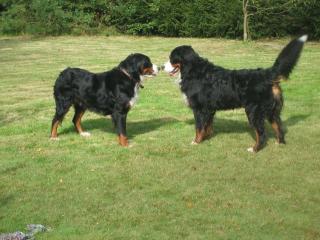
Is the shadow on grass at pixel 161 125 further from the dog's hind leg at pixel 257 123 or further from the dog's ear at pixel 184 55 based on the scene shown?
the dog's ear at pixel 184 55

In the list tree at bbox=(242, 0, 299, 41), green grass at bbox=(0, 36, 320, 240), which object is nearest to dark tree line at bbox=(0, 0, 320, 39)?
tree at bbox=(242, 0, 299, 41)

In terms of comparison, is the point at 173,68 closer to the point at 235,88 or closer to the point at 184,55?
the point at 184,55

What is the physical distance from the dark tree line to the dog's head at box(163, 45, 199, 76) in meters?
15.0

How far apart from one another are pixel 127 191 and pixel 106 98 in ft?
7.94

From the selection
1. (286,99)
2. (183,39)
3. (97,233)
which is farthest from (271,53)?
(97,233)

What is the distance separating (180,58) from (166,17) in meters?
18.1

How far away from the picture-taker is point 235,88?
28.1 ft

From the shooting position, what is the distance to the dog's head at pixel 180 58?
357 inches

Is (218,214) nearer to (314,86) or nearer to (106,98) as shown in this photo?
(106,98)

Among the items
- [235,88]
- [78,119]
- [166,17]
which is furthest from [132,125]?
[166,17]

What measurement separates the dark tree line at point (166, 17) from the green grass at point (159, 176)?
1171 centimetres

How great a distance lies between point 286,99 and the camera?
12.5m

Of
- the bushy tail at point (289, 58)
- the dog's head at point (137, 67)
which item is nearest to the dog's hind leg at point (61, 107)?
the dog's head at point (137, 67)

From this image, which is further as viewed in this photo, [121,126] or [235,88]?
[121,126]
